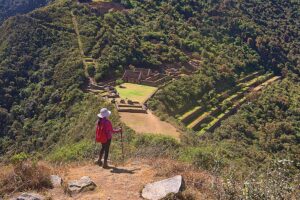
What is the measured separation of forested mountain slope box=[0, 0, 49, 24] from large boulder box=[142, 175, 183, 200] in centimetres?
10558

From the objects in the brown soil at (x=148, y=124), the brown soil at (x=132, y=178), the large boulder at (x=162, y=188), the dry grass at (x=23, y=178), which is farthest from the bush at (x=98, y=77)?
the large boulder at (x=162, y=188)

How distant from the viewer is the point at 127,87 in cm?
4375

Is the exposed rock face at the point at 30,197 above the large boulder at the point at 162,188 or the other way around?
above

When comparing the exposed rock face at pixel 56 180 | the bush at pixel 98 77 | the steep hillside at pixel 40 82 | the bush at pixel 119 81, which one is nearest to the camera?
the exposed rock face at pixel 56 180

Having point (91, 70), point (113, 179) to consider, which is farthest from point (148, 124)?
point (113, 179)

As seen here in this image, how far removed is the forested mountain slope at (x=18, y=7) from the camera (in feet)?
361

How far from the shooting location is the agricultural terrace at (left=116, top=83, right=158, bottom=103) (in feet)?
132

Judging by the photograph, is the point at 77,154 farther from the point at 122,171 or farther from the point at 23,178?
the point at 23,178

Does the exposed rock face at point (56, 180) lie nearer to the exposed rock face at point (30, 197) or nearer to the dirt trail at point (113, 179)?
the dirt trail at point (113, 179)

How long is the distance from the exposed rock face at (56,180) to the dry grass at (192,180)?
7.75 feet

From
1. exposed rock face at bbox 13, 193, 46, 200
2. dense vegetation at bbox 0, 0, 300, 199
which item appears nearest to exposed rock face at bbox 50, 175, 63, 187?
exposed rock face at bbox 13, 193, 46, 200

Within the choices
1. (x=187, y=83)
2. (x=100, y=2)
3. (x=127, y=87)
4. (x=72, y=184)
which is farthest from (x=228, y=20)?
(x=72, y=184)

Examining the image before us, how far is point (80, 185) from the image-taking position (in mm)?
9844

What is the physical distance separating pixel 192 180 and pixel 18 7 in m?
111
